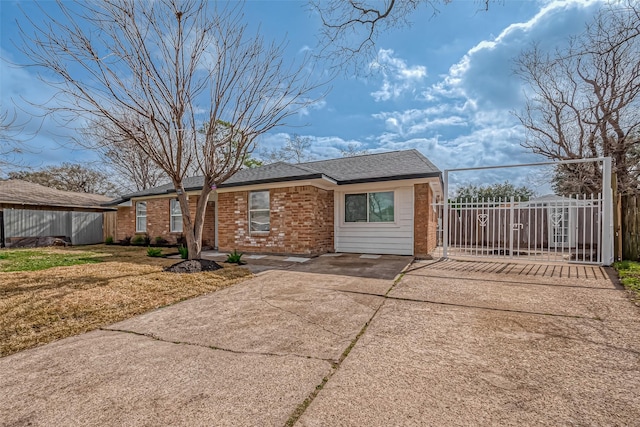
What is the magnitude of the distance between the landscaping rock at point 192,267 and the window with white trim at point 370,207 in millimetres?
4767

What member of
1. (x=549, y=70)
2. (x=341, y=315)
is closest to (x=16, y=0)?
(x=341, y=315)

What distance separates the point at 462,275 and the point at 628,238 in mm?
4482

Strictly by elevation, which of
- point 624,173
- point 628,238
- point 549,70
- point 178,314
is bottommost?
point 178,314

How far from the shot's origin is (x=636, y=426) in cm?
156

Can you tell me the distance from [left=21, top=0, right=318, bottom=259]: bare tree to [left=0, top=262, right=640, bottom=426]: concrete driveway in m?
4.26

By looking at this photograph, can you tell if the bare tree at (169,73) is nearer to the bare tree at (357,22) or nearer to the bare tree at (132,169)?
the bare tree at (357,22)

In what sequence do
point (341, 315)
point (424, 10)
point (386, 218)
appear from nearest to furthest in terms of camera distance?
point (341, 315)
point (424, 10)
point (386, 218)

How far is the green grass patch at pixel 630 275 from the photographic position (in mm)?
4430

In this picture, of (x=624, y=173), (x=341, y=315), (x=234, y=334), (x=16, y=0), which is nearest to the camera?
(x=234, y=334)

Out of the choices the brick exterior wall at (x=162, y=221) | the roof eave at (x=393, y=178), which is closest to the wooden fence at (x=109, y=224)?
the brick exterior wall at (x=162, y=221)

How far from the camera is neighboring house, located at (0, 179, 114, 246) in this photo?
13953mm

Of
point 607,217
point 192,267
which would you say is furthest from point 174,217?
point 607,217

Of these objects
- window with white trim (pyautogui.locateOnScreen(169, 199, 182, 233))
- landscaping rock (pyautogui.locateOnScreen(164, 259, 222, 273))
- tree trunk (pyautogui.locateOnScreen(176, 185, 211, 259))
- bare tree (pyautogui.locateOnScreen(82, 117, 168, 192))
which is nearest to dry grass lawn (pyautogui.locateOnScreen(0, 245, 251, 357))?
landscaping rock (pyautogui.locateOnScreen(164, 259, 222, 273))

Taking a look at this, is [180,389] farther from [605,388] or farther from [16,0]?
[16,0]
